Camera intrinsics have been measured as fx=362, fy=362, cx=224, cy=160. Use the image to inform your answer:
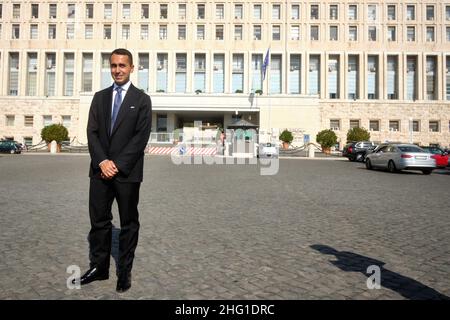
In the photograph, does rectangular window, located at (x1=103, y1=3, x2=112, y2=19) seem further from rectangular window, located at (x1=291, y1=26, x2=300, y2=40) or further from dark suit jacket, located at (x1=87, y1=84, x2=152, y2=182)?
dark suit jacket, located at (x1=87, y1=84, x2=152, y2=182)

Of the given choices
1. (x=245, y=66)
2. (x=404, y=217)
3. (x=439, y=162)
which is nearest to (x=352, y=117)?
(x=245, y=66)

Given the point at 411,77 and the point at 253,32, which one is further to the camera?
the point at 411,77

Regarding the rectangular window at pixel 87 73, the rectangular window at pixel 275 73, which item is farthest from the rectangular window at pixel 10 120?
the rectangular window at pixel 275 73

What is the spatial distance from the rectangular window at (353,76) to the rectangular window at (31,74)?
50.0 m

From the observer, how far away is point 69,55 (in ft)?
189

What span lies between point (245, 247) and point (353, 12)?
6100 centimetres

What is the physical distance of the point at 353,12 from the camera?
56781 mm

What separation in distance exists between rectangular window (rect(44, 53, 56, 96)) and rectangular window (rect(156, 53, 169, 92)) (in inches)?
652

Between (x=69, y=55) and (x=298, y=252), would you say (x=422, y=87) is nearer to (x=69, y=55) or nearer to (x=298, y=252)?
(x=69, y=55)

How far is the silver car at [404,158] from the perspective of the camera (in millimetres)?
16578

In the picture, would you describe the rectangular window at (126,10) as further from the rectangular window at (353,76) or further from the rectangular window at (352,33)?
the rectangular window at (353,76)

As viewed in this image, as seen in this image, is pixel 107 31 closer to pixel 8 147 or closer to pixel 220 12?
pixel 220 12

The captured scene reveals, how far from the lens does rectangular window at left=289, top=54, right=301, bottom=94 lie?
57125mm

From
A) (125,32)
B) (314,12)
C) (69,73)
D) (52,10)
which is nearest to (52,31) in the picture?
(52,10)
